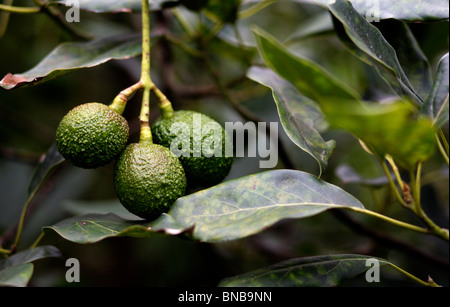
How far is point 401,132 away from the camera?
25.6 inches

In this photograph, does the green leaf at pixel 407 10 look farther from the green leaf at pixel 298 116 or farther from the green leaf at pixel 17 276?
the green leaf at pixel 17 276

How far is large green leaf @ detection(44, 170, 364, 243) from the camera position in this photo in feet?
2.30

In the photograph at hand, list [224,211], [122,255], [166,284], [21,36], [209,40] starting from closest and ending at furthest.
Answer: [224,211] < [209,40] < [166,284] < [21,36] < [122,255]

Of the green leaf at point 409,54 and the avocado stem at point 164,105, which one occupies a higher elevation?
the green leaf at point 409,54

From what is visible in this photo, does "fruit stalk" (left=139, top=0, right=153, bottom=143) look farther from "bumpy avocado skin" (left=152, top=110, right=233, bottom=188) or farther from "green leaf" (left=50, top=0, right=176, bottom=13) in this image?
"green leaf" (left=50, top=0, right=176, bottom=13)

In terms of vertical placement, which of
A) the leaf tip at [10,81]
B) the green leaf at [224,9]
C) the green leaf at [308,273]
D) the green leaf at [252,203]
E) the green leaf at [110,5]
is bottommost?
the green leaf at [308,273]

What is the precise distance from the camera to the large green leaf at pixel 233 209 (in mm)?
700

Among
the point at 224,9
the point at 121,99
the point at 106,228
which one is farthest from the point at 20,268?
the point at 224,9

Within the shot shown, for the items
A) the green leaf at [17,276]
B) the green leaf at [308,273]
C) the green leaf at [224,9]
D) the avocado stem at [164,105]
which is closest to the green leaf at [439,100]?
the green leaf at [308,273]

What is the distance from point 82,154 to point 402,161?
0.59m

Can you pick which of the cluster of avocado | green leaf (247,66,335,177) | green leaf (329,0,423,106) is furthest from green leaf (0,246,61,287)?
green leaf (329,0,423,106)

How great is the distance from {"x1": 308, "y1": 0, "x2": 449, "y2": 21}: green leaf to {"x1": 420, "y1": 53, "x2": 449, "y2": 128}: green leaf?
0.16 m
